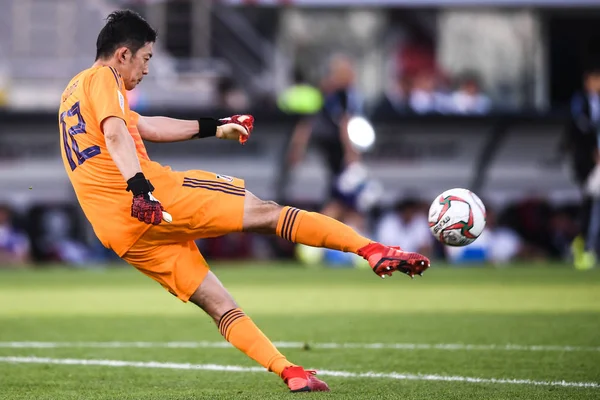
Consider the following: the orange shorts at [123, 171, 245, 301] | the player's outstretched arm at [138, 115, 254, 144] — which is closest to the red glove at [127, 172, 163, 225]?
the orange shorts at [123, 171, 245, 301]

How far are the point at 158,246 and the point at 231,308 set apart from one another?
559 millimetres

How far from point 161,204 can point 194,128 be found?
955 millimetres

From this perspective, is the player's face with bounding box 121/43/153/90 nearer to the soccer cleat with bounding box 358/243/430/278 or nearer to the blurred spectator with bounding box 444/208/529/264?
the soccer cleat with bounding box 358/243/430/278

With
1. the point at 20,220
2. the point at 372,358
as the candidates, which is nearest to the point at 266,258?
the point at 20,220

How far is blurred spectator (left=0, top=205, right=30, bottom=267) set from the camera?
18609 millimetres

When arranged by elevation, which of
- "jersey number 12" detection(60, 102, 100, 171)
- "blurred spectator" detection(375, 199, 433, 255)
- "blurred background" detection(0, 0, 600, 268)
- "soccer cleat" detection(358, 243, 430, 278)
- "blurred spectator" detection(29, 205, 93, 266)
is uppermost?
"jersey number 12" detection(60, 102, 100, 171)

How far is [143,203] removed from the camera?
5.37 m

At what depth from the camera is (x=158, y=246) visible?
5938 millimetres

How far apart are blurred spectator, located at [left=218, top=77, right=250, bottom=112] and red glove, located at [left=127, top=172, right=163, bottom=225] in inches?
534

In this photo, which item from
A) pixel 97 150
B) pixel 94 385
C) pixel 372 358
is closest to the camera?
pixel 97 150

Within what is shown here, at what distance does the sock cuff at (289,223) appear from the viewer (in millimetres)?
5789

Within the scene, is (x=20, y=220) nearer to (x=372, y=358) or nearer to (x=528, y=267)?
(x=528, y=267)

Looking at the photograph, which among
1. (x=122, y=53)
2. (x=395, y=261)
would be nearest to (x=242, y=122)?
(x=122, y=53)

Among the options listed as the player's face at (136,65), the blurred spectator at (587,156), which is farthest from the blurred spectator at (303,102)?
the player's face at (136,65)
